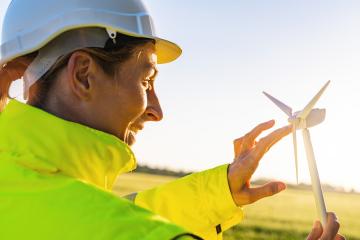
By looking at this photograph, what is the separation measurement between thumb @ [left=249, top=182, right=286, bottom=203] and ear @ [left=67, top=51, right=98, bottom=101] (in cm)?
236

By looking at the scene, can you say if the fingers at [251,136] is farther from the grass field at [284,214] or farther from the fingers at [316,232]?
the grass field at [284,214]

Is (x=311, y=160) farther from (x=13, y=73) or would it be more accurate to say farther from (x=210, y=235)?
(x=13, y=73)

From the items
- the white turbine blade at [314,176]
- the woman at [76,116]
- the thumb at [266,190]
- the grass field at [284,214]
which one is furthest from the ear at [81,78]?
the grass field at [284,214]

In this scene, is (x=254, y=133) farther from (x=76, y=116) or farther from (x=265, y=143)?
(x=76, y=116)

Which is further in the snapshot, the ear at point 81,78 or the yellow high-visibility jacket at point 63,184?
the ear at point 81,78

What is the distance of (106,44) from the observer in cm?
405

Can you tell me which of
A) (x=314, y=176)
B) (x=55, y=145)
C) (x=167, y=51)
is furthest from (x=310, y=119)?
(x=55, y=145)

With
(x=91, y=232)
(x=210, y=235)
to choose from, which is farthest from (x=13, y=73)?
(x=210, y=235)

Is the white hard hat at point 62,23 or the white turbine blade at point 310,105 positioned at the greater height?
the white hard hat at point 62,23

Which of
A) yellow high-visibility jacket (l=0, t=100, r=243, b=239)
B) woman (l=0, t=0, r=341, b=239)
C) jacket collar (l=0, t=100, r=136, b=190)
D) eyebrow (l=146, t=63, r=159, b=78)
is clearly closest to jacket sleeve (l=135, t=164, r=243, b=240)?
woman (l=0, t=0, r=341, b=239)

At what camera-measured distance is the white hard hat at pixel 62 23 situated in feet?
13.5

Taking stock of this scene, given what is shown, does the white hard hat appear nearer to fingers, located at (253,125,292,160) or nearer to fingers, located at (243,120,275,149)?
fingers, located at (253,125,292,160)

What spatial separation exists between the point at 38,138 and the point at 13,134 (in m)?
0.12

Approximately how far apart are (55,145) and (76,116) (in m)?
0.51
